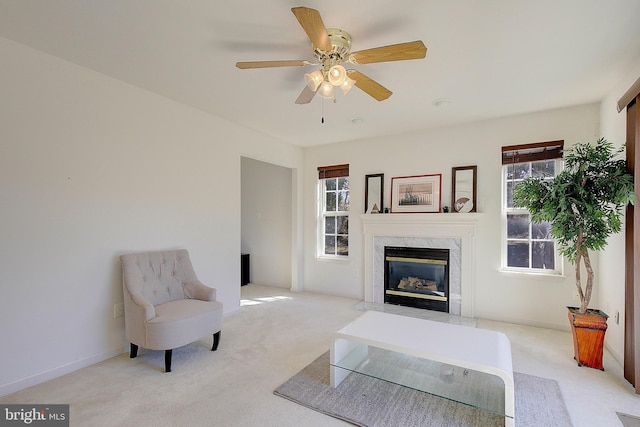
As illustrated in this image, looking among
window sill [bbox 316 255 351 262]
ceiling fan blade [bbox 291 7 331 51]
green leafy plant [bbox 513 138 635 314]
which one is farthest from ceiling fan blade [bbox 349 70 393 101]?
window sill [bbox 316 255 351 262]

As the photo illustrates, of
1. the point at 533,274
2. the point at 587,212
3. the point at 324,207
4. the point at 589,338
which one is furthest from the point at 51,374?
the point at 533,274

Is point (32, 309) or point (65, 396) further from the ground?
point (32, 309)

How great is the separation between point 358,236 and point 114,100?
3.52m

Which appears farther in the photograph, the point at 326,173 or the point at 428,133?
the point at 326,173

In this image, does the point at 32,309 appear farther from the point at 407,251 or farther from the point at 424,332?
the point at 407,251

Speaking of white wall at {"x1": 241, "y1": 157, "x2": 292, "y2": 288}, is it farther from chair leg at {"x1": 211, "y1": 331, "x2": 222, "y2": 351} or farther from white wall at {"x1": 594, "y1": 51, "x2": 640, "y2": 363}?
white wall at {"x1": 594, "y1": 51, "x2": 640, "y2": 363}

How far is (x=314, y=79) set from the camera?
1.95 metres

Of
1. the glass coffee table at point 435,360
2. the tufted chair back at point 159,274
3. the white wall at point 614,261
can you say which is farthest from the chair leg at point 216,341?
the white wall at point 614,261

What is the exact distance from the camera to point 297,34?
6.75 ft

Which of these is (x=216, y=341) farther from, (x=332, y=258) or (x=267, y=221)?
(x=267, y=221)

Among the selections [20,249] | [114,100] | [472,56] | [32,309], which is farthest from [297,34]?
[32,309]

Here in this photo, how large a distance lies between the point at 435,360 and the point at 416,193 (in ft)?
9.03

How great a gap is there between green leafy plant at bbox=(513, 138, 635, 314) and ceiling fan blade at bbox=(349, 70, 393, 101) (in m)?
1.67

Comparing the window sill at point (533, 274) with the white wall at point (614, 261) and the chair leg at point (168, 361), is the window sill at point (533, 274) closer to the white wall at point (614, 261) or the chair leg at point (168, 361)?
the white wall at point (614, 261)
